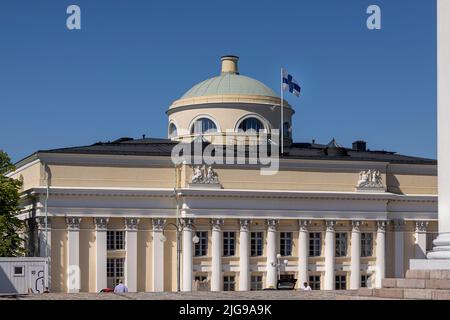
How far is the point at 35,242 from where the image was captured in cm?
8438

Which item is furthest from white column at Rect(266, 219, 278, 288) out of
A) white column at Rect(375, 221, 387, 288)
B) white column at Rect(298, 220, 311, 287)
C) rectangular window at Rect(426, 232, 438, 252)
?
rectangular window at Rect(426, 232, 438, 252)

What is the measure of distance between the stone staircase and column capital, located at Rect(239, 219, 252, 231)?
183 feet

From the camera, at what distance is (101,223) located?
85.6 meters

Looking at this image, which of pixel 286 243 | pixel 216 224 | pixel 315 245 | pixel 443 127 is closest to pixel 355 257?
pixel 315 245

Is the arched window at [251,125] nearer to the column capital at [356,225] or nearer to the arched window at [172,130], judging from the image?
the arched window at [172,130]

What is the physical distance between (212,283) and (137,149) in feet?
38.4

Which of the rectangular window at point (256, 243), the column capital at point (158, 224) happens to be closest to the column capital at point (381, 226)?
the rectangular window at point (256, 243)

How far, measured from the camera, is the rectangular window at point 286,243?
9056 centimetres

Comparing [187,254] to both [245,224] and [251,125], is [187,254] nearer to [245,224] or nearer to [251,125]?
[245,224]

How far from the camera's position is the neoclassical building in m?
84.9

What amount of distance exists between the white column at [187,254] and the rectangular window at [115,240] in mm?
4311

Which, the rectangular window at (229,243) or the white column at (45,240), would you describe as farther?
the rectangular window at (229,243)
